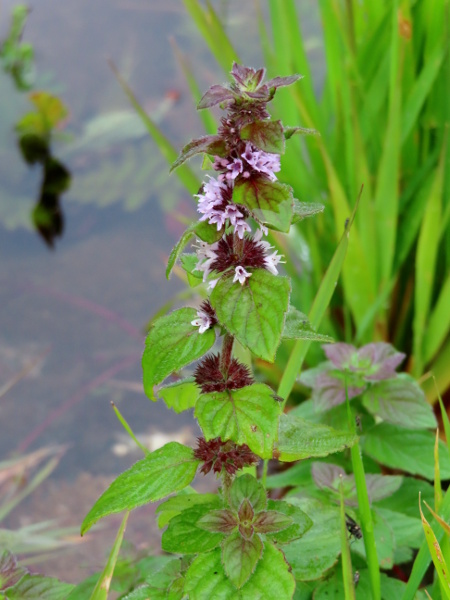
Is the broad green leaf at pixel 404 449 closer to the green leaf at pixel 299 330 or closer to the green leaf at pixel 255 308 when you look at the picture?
the green leaf at pixel 299 330

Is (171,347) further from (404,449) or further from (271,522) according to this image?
(404,449)

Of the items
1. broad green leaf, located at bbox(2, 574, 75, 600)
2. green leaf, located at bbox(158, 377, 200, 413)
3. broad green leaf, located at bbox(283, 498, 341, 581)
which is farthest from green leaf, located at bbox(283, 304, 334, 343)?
broad green leaf, located at bbox(2, 574, 75, 600)

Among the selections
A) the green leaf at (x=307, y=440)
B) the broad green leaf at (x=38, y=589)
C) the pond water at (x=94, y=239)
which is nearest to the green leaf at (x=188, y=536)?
the green leaf at (x=307, y=440)

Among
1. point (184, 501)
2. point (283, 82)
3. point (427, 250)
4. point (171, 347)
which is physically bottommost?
point (427, 250)

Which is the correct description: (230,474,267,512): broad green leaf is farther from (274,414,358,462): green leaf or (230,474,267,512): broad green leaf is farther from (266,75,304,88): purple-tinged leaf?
(266,75,304,88): purple-tinged leaf

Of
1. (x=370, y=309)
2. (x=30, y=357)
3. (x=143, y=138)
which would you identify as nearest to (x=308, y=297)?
(x=370, y=309)

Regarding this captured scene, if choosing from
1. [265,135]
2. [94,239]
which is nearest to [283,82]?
[265,135]

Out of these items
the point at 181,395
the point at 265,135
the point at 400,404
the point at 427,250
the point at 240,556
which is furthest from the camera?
the point at 427,250
